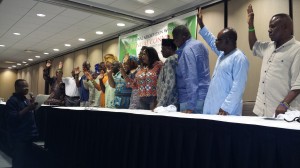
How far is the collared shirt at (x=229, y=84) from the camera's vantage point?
1.96m

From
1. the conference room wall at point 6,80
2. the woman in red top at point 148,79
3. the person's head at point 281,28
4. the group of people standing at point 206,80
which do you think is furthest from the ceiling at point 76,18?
the conference room wall at point 6,80

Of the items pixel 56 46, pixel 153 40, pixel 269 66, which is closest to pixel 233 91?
pixel 269 66

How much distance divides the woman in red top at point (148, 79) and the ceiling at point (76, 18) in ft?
7.07

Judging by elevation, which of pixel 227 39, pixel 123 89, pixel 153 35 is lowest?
pixel 123 89

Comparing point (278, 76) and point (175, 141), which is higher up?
point (278, 76)

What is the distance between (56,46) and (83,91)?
15.0ft

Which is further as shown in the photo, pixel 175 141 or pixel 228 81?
pixel 228 81

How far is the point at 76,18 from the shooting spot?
5.43m

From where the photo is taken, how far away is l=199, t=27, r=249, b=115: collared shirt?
6.42 ft

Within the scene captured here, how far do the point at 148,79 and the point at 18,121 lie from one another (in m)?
1.59

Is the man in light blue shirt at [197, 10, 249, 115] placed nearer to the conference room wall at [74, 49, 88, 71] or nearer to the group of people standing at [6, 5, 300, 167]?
the group of people standing at [6, 5, 300, 167]

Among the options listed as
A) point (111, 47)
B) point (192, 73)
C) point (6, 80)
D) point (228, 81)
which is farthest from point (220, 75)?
point (6, 80)

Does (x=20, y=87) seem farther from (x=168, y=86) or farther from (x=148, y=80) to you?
(x=168, y=86)

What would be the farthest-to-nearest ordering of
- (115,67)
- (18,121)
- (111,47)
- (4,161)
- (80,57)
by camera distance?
(80,57)
(111,47)
(4,161)
(115,67)
(18,121)
